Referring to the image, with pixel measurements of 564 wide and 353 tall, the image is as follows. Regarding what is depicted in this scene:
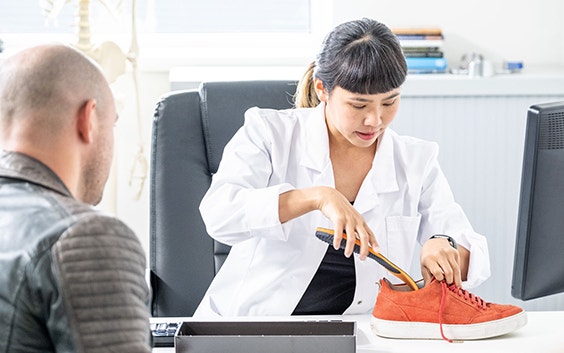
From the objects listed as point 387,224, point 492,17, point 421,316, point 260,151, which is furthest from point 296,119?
point 492,17

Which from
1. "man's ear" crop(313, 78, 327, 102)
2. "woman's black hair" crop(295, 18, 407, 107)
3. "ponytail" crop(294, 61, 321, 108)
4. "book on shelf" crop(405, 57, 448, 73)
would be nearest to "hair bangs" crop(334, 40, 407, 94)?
"woman's black hair" crop(295, 18, 407, 107)

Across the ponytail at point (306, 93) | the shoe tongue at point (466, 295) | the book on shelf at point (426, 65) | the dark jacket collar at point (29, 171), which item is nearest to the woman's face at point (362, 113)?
the ponytail at point (306, 93)

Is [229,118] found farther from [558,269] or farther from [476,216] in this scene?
[476,216]

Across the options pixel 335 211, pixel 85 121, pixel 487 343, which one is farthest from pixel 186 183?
pixel 85 121

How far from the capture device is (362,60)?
186 cm

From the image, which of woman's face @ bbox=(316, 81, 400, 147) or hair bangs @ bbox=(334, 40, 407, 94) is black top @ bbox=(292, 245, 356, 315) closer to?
woman's face @ bbox=(316, 81, 400, 147)

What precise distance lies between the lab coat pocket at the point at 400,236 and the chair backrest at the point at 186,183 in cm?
38

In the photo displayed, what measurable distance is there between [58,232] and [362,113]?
985 mm

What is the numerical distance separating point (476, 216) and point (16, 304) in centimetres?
240

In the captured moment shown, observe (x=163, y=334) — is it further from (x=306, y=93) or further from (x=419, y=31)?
(x=419, y=31)

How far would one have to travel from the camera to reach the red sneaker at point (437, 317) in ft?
5.10

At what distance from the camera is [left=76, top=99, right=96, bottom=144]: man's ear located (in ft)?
3.75

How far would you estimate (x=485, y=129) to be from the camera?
3.16 meters

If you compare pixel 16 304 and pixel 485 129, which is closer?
pixel 16 304
